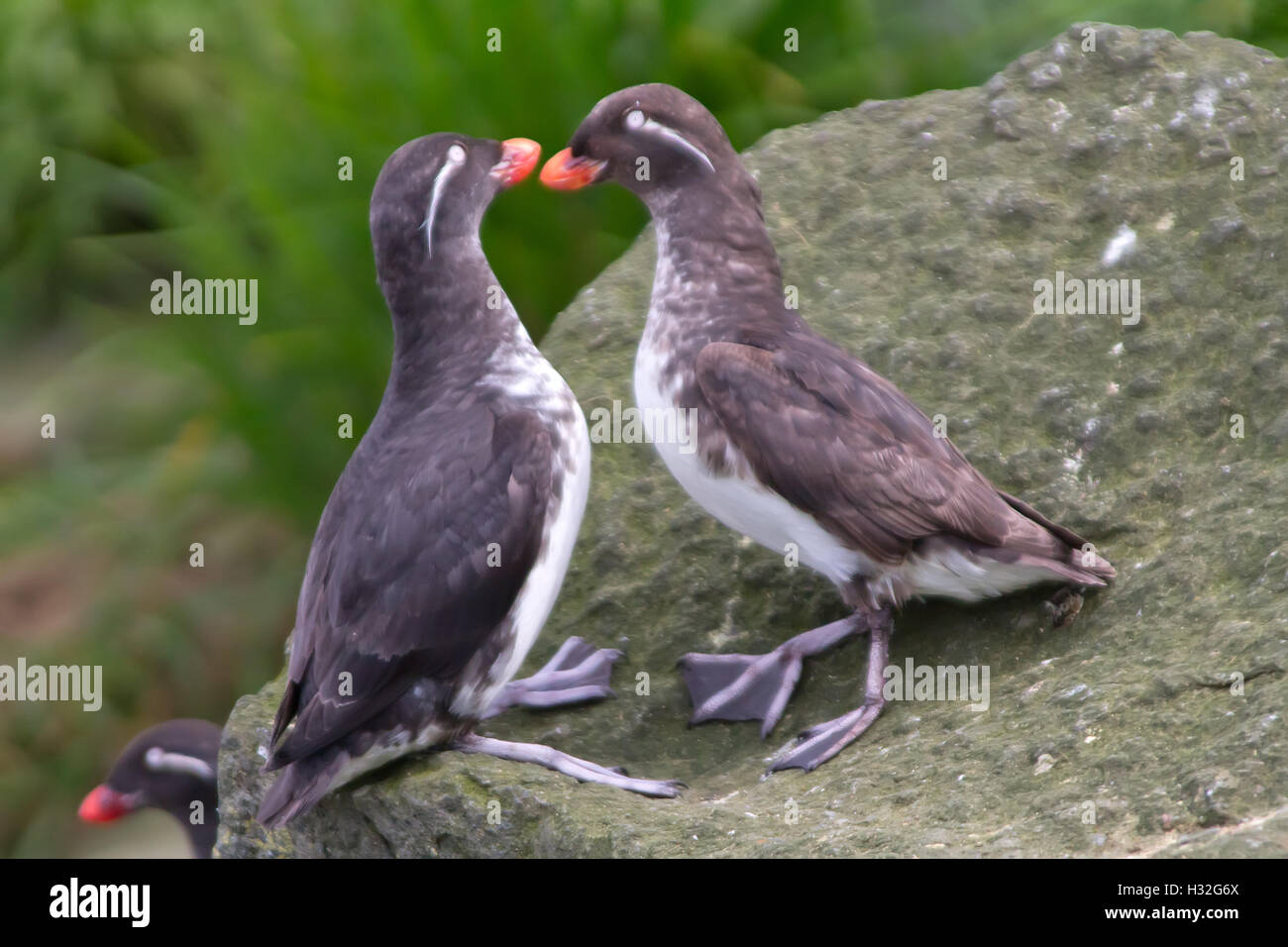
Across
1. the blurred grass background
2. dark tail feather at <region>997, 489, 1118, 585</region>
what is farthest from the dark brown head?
the blurred grass background

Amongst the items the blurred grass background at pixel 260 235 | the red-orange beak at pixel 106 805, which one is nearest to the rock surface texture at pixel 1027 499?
the blurred grass background at pixel 260 235

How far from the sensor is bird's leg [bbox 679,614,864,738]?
3.89 meters

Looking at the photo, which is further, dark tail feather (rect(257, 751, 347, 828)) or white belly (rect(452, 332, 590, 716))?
white belly (rect(452, 332, 590, 716))

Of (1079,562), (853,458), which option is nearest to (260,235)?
(853,458)

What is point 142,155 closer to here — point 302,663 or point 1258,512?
point 302,663

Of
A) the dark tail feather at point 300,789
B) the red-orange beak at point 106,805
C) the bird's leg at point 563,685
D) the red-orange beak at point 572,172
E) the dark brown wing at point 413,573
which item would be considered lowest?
the red-orange beak at point 106,805

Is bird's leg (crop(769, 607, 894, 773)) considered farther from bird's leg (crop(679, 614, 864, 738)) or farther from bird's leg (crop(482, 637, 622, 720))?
bird's leg (crop(482, 637, 622, 720))

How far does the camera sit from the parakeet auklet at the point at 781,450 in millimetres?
3627

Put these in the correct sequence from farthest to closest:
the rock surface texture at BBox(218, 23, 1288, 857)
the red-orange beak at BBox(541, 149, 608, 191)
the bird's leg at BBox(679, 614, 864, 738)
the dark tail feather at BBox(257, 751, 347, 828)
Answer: the red-orange beak at BBox(541, 149, 608, 191) < the bird's leg at BBox(679, 614, 864, 738) < the dark tail feather at BBox(257, 751, 347, 828) < the rock surface texture at BBox(218, 23, 1288, 857)

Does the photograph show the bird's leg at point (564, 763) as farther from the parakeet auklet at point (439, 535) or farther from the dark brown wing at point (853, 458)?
the dark brown wing at point (853, 458)

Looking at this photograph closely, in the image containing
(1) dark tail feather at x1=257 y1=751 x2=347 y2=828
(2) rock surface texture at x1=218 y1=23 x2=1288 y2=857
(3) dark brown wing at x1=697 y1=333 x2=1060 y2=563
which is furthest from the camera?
(3) dark brown wing at x1=697 y1=333 x2=1060 y2=563

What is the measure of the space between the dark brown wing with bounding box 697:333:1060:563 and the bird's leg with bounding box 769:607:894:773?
0.69 ft

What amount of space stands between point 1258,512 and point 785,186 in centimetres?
199

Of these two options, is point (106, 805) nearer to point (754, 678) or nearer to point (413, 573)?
point (413, 573)
